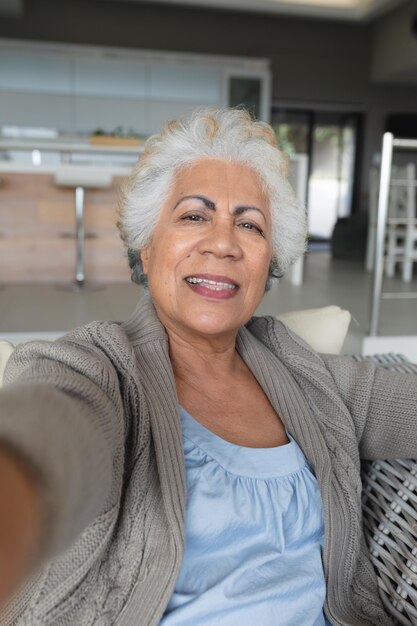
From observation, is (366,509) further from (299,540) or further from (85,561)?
(85,561)

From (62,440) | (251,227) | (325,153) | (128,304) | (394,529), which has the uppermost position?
(325,153)

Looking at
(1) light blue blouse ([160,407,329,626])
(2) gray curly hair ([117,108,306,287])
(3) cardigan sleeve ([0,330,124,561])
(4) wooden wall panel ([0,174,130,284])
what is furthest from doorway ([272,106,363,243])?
(3) cardigan sleeve ([0,330,124,561])

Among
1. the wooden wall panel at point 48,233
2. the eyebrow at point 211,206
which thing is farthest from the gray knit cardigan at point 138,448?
the wooden wall panel at point 48,233

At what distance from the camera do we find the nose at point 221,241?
109cm

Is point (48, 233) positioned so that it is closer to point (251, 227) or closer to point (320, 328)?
point (320, 328)

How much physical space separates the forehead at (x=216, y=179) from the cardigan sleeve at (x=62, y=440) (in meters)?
0.54

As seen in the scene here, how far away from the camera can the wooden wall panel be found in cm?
503

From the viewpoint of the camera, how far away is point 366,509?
126 centimetres

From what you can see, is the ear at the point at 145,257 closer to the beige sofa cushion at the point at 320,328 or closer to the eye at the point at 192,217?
the eye at the point at 192,217

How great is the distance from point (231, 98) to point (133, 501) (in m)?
8.65

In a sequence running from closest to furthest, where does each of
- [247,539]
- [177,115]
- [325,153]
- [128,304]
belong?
[247,539]
[128,304]
[177,115]
[325,153]

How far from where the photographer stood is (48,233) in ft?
16.8

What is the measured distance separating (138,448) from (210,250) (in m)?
0.41

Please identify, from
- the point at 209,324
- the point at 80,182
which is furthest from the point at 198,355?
the point at 80,182
